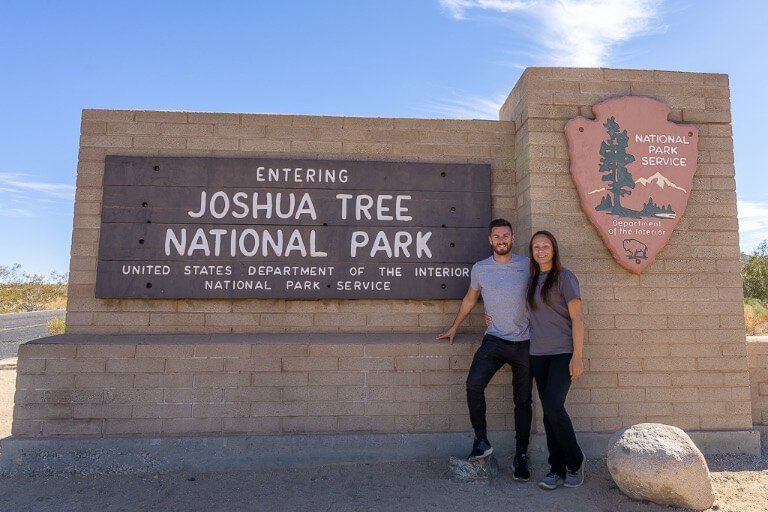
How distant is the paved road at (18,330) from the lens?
1160 centimetres

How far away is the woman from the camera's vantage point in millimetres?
3506

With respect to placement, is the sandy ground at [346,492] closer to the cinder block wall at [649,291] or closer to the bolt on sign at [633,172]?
the cinder block wall at [649,291]

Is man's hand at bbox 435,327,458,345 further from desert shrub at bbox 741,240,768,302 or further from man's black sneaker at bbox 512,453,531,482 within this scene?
desert shrub at bbox 741,240,768,302

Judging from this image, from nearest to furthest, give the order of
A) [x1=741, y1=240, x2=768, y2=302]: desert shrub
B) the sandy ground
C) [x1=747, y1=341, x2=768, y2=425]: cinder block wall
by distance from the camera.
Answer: the sandy ground, [x1=747, y1=341, x2=768, y2=425]: cinder block wall, [x1=741, y1=240, x2=768, y2=302]: desert shrub

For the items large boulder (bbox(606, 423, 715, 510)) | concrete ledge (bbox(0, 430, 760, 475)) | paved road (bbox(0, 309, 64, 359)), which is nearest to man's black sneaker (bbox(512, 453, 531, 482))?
concrete ledge (bbox(0, 430, 760, 475))

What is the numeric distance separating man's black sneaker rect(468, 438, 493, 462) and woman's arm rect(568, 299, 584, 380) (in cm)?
87

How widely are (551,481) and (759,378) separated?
278 centimetres

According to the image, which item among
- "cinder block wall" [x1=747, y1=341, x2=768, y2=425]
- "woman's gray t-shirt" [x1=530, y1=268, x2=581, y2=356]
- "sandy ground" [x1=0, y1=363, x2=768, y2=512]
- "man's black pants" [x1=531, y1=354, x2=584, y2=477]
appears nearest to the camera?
"sandy ground" [x1=0, y1=363, x2=768, y2=512]

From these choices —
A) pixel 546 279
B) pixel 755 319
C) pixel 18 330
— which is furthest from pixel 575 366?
pixel 18 330

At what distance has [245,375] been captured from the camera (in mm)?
4148

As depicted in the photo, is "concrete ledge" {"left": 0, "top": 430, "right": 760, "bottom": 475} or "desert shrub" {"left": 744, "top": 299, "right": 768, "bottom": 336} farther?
"desert shrub" {"left": 744, "top": 299, "right": 768, "bottom": 336}

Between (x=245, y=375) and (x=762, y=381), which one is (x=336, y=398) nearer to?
(x=245, y=375)

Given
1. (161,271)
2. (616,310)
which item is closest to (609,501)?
(616,310)

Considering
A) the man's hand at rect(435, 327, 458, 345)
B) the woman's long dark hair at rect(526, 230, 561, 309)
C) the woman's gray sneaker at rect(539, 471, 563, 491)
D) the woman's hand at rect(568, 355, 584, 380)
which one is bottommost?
the woman's gray sneaker at rect(539, 471, 563, 491)
